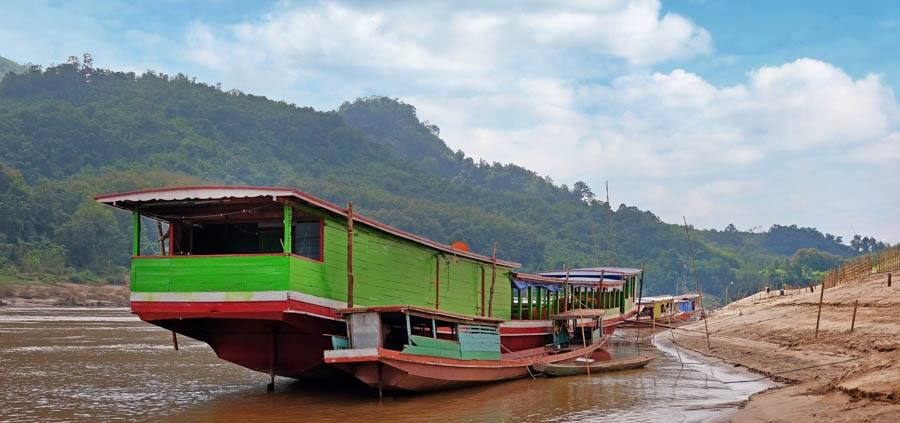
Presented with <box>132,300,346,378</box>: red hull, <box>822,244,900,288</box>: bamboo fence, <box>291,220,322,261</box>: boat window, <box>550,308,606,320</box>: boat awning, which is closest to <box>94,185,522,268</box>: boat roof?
<box>291,220,322,261</box>: boat window

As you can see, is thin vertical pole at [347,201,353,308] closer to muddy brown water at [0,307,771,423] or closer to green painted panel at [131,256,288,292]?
green painted panel at [131,256,288,292]

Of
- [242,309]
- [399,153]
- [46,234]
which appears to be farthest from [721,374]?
[399,153]

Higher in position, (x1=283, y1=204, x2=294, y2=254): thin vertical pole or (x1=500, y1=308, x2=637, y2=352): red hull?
(x1=283, y1=204, x2=294, y2=254): thin vertical pole

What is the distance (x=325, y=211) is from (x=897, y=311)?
15339 millimetres

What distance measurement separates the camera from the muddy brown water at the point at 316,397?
13250 mm

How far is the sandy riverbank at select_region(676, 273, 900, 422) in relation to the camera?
10312mm

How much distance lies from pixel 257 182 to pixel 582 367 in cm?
11050

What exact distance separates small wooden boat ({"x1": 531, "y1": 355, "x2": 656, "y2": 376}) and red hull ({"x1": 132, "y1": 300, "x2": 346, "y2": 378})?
211 inches

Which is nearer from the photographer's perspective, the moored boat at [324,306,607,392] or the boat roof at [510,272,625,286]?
the moored boat at [324,306,607,392]

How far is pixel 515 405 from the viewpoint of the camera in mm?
14422

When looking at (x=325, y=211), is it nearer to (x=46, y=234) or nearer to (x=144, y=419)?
(x=144, y=419)

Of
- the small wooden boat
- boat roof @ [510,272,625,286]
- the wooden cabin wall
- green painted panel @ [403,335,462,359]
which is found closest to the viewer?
green painted panel @ [403,335,462,359]

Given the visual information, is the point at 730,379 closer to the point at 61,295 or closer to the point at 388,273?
the point at 388,273

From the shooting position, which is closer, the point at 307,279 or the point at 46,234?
the point at 307,279
